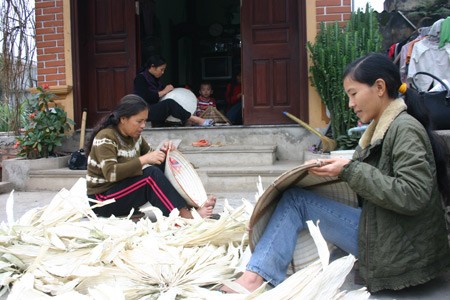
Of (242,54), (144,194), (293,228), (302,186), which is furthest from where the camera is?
(242,54)

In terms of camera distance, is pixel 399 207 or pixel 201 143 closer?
pixel 399 207

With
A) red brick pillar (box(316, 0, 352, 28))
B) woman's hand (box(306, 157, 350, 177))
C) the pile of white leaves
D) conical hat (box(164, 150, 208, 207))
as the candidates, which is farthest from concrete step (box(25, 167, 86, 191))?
woman's hand (box(306, 157, 350, 177))

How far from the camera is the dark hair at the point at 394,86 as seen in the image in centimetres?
204

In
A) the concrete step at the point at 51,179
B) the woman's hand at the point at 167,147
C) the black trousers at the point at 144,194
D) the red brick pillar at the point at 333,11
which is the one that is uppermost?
the red brick pillar at the point at 333,11

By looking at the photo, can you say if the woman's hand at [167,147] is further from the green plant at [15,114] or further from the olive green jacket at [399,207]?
the green plant at [15,114]

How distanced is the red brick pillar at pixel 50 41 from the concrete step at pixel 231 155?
220 cm

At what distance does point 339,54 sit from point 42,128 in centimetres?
347

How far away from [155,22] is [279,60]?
133 inches

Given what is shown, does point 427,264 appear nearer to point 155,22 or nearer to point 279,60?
point 279,60

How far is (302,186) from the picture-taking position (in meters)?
2.32

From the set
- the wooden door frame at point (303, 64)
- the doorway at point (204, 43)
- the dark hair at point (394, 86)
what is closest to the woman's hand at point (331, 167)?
the dark hair at point (394, 86)

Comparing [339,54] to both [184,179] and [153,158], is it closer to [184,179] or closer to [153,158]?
[184,179]

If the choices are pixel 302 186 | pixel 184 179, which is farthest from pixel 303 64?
pixel 302 186

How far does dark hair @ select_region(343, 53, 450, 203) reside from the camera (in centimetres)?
204
